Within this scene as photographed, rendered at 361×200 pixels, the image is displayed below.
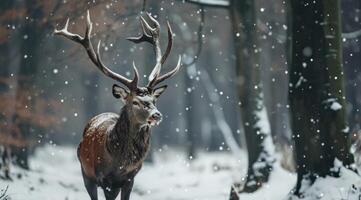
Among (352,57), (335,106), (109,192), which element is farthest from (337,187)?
(352,57)

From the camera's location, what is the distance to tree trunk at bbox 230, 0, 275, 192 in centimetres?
1138

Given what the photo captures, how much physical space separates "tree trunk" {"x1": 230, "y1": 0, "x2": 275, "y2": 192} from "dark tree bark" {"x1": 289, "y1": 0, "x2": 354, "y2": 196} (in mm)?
2962

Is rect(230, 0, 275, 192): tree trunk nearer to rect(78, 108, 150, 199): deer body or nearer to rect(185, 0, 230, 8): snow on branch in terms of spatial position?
rect(185, 0, 230, 8): snow on branch

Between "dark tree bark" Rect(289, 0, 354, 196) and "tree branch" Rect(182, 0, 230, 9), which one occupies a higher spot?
"tree branch" Rect(182, 0, 230, 9)

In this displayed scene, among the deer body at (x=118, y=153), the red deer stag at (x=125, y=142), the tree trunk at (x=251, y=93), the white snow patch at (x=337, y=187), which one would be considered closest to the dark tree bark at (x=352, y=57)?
the tree trunk at (x=251, y=93)

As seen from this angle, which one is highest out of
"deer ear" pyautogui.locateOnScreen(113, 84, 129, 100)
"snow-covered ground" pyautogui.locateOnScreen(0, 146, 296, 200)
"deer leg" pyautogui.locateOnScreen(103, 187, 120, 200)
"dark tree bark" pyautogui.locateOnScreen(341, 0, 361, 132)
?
"dark tree bark" pyautogui.locateOnScreen(341, 0, 361, 132)

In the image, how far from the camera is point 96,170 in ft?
26.9

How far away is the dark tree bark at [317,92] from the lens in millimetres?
8086

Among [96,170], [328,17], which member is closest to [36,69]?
[96,170]

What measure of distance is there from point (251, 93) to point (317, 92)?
354 centimetres

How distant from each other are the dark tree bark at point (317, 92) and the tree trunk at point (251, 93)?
2.96 metres

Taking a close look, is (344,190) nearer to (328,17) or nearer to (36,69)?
(328,17)

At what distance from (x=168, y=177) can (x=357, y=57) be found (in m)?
7.11

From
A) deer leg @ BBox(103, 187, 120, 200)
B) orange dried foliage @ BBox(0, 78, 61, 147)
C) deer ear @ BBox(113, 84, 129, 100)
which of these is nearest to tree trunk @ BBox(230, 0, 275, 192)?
deer leg @ BBox(103, 187, 120, 200)
